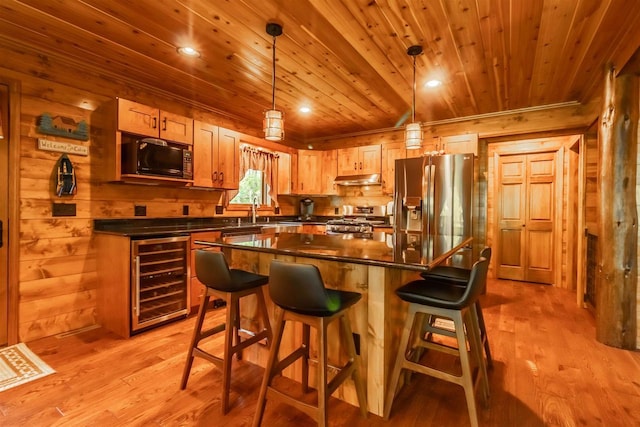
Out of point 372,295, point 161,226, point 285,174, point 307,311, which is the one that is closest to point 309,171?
point 285,174

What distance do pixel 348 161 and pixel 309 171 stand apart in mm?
701

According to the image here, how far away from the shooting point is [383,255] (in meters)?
1.65

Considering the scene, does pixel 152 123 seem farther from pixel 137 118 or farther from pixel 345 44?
pixel 345 44

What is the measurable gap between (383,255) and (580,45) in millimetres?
2589

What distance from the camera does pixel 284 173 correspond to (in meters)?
5.28

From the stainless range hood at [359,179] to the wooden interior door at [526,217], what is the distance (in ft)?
6.55

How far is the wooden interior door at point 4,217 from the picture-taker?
253cm

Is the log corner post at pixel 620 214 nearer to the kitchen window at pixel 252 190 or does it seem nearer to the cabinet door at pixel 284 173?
the cabinet door at pixel 284 173

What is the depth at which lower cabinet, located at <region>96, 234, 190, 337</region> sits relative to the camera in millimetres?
2787

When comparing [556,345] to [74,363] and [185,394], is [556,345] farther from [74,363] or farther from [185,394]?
[74,363]

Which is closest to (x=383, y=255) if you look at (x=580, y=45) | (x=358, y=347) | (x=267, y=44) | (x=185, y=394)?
(x=358, y=347)

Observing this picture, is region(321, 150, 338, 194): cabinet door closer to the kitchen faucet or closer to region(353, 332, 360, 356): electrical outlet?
the kitchen faucet

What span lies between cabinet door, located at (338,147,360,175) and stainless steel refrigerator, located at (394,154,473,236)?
3.52 feet

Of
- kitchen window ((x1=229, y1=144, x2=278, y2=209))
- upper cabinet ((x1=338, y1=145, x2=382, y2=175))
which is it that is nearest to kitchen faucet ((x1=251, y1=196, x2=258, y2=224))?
kitchen window ((x1=229, y1=144, x2=278, y2=209))
